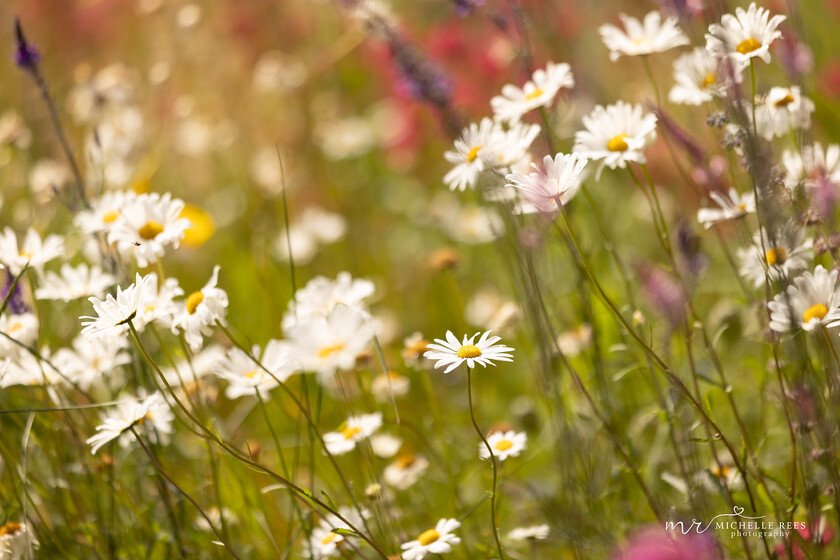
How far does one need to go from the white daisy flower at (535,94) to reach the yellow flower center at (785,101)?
31 cm

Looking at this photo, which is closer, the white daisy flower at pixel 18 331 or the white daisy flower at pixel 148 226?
the white daisy flower at pixel 148 226

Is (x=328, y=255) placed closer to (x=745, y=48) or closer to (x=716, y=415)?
(x=716, y=415)

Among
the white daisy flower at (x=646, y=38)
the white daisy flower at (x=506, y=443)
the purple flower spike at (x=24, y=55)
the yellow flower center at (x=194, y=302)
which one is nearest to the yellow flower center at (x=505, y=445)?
the white daisy flower at (x=506, y=443)

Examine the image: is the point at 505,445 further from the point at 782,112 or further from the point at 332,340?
the point at 782,112

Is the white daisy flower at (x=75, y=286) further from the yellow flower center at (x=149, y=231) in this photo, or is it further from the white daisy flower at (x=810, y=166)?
the white daisy flower at (x=810, y=166)

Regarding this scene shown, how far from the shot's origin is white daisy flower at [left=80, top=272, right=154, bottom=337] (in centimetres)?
98

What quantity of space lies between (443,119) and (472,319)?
103 cm

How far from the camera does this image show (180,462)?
175 cm

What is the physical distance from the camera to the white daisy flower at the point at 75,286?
4.32 ft

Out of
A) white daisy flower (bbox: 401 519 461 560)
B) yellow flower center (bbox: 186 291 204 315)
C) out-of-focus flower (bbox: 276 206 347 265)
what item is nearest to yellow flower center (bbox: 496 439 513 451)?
white daisy flower (bbox: 401 519 461 560)

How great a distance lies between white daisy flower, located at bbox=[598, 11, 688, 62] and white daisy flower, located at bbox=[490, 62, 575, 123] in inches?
3.2

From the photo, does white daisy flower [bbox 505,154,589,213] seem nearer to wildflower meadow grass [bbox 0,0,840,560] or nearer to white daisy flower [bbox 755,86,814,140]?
wildflower meadow grass [bbox 0,0,840,560]

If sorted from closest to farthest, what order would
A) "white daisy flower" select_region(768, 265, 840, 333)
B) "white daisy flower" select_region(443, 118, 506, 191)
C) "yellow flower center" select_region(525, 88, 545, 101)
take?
"white daisy flower" select_region(768, 265, 840, 333) < "white daisy flower" select_region(443, 118, 506, 191) < "yellow flower center" select_region(525, 88, 545, 101)

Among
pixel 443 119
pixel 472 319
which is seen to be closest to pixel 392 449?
pixel 443 119
